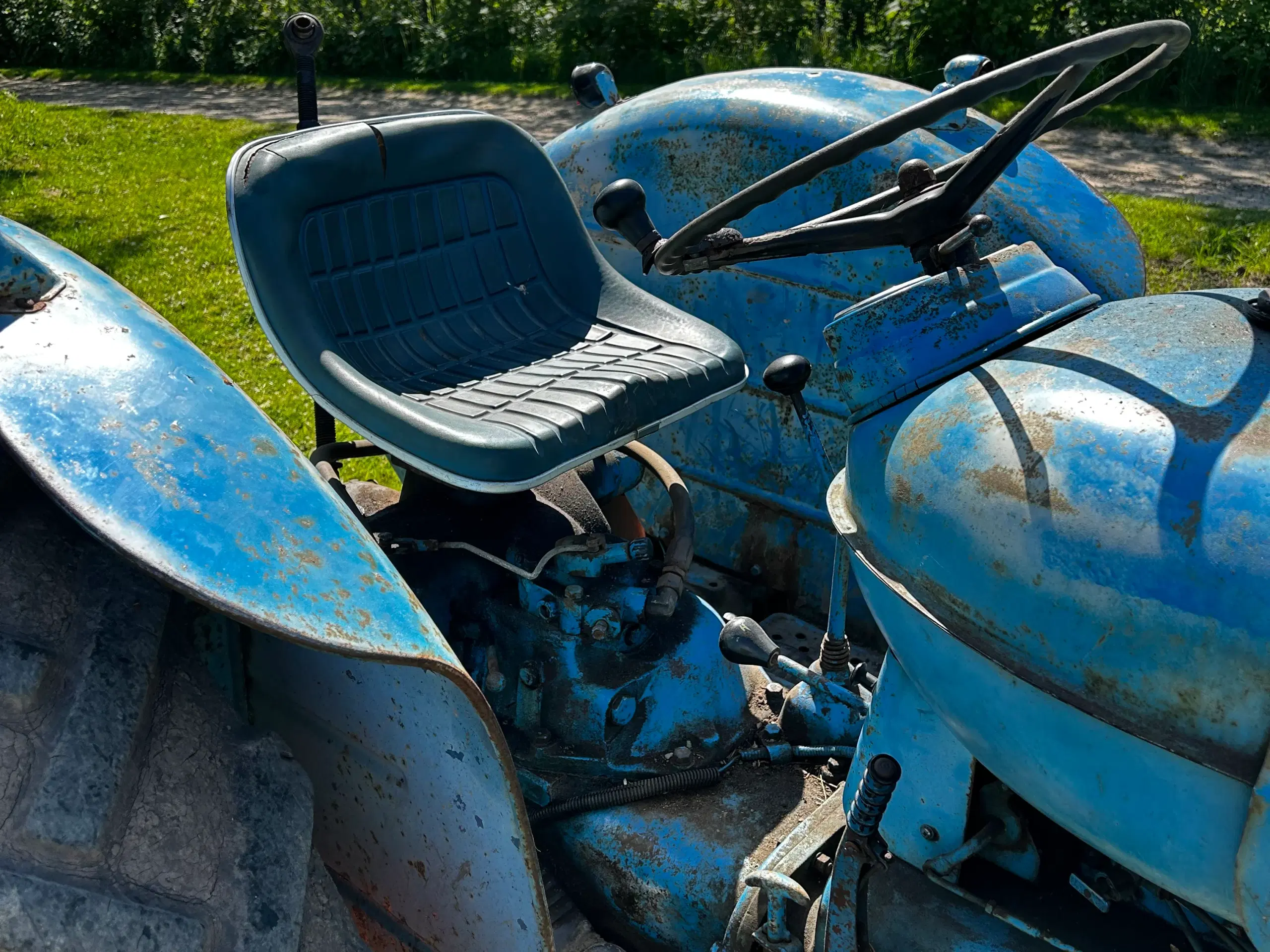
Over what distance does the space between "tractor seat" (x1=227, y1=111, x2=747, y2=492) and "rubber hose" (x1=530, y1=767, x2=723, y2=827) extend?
0.41 metres

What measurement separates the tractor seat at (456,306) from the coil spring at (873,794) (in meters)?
0.52

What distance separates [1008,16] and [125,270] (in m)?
4.72

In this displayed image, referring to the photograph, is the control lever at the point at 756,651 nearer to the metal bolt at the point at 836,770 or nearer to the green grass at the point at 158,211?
the metal bolt at the point at 836,770

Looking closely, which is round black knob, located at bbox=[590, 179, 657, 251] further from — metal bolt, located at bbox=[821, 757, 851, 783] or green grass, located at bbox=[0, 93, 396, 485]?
green grass, located at bbox=[0, 93, 396, 485]

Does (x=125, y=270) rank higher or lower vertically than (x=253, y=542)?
lower

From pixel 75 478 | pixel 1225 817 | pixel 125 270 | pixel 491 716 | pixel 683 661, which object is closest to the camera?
pixel 1225 817

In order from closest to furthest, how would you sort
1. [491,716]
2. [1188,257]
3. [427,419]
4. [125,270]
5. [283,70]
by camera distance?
Result: [491,716] < [427,419] < [1188,257] < [125,270] < [283,70]

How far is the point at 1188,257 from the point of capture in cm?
402

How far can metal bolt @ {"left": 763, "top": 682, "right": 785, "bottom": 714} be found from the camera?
5.53ft

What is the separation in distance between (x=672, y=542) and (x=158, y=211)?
4249 mm

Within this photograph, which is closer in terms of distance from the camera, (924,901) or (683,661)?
(924,901)

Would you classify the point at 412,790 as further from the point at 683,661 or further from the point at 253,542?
the point at 683,661

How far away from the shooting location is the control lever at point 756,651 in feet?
4.62

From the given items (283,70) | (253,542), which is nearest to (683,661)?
(253,542)
